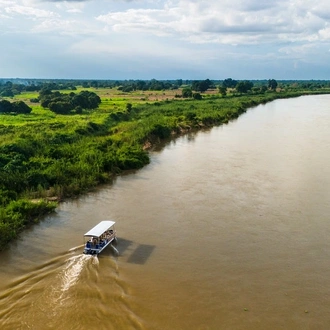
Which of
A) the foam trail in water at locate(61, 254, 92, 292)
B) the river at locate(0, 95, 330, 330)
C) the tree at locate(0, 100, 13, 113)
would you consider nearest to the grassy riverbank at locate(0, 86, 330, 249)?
the river at locate(0, 95, 330, 330)

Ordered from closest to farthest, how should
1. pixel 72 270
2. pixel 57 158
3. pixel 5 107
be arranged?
1. pixel 72 270
2. pixel 57 158
3. pixel 5 107

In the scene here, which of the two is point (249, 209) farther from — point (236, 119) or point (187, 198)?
point (236, 119)

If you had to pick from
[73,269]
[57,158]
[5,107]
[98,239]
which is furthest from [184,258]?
[5,107]

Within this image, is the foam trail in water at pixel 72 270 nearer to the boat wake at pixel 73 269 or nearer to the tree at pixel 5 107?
the boat wake at pixel 73 269

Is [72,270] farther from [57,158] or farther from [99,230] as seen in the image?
[57,158]

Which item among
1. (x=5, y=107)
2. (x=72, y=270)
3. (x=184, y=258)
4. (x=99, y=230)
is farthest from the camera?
(x=5, y=107)

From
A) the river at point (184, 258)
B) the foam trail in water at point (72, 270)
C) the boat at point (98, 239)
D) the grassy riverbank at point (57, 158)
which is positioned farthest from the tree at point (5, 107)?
the foam trail in water at point (72, 270)

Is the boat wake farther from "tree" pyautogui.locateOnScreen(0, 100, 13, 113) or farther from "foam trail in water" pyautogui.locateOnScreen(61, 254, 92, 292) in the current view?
"tree" pyautogui.locateOnScreen(0, 100, 13, 113)

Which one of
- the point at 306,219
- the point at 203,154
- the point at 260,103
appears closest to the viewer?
the point at 306,219

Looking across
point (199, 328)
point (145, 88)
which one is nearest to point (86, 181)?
point (199, 328)
